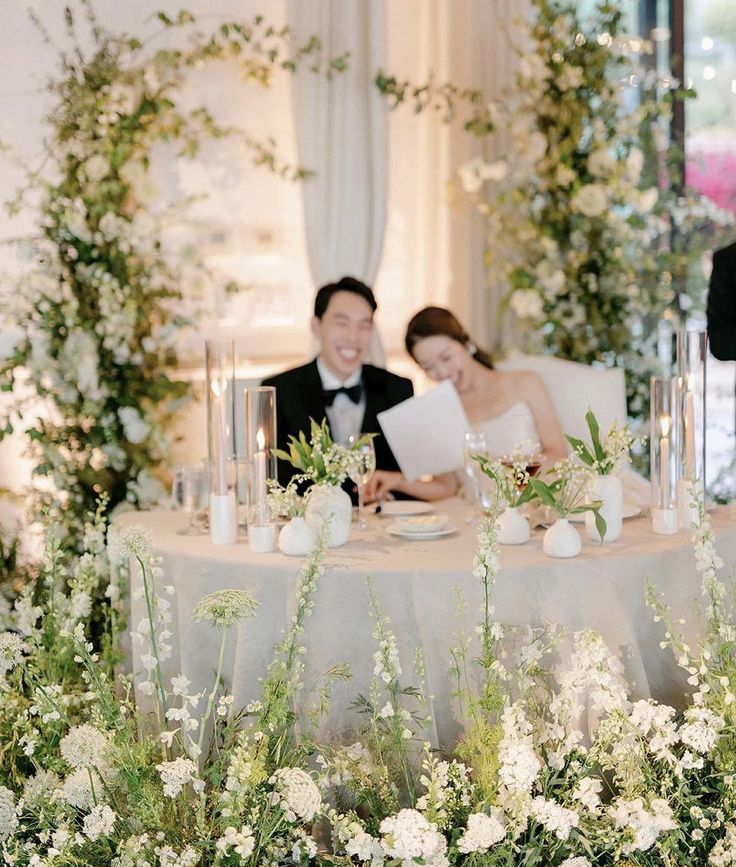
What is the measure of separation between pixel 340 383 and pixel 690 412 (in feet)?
4.32

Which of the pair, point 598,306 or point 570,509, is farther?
point 598,306

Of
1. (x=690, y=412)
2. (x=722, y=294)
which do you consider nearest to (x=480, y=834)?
(x=690, y=412)

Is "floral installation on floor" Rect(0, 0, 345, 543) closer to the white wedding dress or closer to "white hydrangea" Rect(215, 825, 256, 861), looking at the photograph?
the white wedding dress

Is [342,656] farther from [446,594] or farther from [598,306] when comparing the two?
[598,306]

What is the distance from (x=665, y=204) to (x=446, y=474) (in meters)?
2.27

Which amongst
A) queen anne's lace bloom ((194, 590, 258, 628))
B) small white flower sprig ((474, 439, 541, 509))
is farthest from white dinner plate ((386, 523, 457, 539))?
queen anne's lace bloom ((194, 590, 258, 628))

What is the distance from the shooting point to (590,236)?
5.11 m

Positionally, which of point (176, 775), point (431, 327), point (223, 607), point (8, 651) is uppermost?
point (431, 327)

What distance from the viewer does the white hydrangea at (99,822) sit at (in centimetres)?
227

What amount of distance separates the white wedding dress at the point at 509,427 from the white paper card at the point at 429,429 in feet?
1.39

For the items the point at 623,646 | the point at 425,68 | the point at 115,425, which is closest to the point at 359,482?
the point at 623,646

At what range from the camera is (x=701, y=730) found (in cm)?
244

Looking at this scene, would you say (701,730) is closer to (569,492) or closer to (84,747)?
(569,492)

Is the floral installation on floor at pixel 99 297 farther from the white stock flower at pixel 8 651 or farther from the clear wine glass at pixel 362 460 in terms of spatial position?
the white stock flower at pixel 8 651
